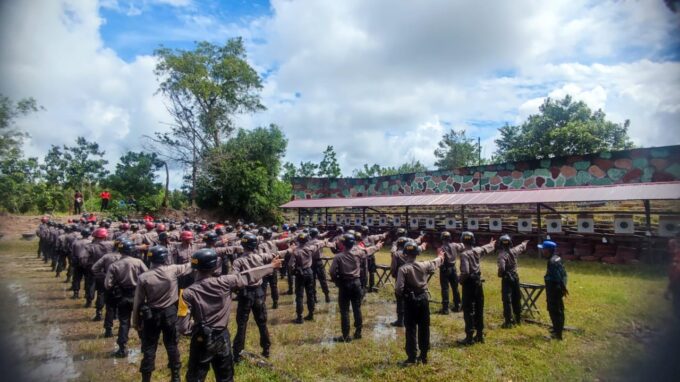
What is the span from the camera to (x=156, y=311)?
6.30 meters

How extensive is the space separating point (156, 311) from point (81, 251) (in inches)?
273

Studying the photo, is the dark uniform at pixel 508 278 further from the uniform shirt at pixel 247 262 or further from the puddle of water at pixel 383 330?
the uniform shirt at pixel 247 262

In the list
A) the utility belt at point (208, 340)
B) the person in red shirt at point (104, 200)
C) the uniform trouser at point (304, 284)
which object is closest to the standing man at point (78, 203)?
the person in red shirt at point (104, 200)

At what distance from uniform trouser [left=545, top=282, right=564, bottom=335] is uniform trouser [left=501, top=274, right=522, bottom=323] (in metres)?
0.86

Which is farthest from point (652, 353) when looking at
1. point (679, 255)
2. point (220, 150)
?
point (220, 150)

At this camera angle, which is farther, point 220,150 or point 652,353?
point 220,150

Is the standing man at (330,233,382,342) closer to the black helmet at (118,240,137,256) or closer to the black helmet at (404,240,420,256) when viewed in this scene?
the black helmet at (404,240,420,256)

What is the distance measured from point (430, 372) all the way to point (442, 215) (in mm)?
19194

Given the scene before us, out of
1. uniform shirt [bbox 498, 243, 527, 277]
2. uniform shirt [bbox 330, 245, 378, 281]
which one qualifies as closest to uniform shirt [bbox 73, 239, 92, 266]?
uniform shirt [bbox 330, 245, 378, 281]

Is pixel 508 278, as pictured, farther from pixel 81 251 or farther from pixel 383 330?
pixel 81 251

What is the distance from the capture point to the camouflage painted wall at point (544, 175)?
15656mm

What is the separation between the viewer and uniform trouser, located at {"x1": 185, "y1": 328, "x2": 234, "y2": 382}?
498cm

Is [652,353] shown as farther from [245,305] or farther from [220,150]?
[220,150]

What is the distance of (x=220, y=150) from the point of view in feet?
99.1
